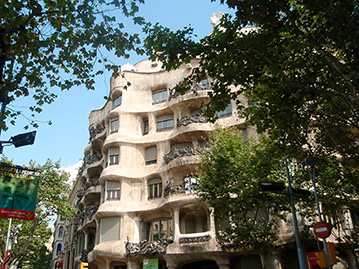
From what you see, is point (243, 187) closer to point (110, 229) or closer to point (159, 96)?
point (110, 229)

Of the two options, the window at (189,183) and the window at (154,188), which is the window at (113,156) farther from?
the window at (189,183)

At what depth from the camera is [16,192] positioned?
10.1m

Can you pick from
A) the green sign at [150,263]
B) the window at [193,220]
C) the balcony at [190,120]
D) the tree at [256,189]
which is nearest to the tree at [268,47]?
the tree at [256,189]

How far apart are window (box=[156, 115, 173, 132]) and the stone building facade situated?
0.28ft

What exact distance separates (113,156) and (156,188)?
4614mm

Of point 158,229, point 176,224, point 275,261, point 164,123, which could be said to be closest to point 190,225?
point 176,224

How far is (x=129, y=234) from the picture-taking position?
85.4 ft

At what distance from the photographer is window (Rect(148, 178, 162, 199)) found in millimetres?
26756

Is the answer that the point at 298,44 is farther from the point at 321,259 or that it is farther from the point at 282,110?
the point at 321,259

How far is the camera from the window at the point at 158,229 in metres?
25.4

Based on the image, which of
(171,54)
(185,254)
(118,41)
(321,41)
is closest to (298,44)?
(321,41)

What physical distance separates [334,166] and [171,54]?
10143mm

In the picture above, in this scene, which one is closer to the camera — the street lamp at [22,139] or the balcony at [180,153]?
the street lamp at [22,139]

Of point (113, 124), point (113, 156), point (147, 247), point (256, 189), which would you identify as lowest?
point (147, 247)
